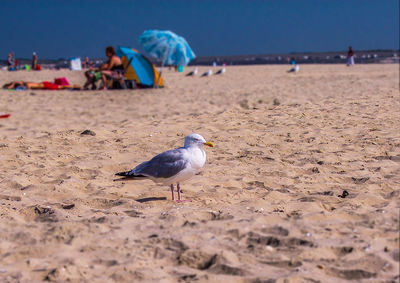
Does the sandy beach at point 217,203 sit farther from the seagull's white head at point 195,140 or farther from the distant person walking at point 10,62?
the distant person walking at point 10,62

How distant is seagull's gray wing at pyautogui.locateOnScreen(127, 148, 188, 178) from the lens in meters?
4.11

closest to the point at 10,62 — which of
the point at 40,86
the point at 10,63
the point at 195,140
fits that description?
the point at 10,63

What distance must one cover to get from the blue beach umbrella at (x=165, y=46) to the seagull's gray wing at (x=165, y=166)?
1374 cm

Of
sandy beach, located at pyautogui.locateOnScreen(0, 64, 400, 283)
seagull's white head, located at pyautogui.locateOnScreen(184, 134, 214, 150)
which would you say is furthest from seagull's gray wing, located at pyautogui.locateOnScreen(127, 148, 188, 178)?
sandy beach, located at pyautogui.locateOnScreen(0, 64, 400, 283)

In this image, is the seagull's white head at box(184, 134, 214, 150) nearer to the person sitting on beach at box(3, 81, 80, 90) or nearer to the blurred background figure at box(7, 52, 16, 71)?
the person sitting on beach at box(3, 81, 80, 90)

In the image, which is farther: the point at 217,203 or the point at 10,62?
the point at 10,62

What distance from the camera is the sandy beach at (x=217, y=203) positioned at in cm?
284

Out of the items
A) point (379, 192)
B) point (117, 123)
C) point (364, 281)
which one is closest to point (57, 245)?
point (364, 281)

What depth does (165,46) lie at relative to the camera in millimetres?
17625

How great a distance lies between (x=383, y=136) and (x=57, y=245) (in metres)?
4.68

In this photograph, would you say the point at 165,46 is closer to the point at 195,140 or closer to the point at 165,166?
the point at 195,140

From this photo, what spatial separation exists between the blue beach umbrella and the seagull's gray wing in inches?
541

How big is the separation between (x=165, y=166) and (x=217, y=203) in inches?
23.1

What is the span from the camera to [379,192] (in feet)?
13.4
